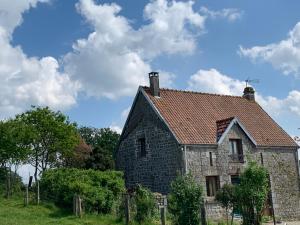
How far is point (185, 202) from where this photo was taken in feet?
78.2

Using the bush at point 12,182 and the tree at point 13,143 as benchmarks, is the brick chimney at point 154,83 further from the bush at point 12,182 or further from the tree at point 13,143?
the bush at point 12,182

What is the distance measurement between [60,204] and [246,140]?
14829mm

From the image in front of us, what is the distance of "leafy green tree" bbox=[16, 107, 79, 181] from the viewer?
3506 cm

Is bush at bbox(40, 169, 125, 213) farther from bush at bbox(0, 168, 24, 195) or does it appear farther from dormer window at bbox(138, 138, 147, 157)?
dormer window at bbox(138, 138, 147, 157)

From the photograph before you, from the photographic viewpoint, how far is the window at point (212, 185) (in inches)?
1335

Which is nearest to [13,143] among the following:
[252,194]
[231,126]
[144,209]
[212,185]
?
[144,209]

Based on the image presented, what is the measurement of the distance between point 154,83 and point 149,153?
519cm

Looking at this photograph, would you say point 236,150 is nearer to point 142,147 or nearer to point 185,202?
point 142,147

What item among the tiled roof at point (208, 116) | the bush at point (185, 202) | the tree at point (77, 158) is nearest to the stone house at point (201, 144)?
the tiled roof at point (208, 116)

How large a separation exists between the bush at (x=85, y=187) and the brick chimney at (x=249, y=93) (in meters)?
17.2

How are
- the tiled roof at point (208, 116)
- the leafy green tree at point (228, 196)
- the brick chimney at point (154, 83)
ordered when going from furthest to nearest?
the brick chimney at point (154, 83), the tiled roof at point (208, 116), the leafy green tree at point (228, 196)

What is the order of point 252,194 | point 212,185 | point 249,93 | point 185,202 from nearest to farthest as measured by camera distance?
point 185,202, point 252,194, point 212,185, point 249,93

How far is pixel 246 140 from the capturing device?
3638 cm

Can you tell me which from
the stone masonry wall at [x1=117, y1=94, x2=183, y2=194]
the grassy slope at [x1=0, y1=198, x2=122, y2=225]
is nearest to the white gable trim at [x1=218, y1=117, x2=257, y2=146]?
the stone masonry wall at [x1=117, y1=94, x2=183, y2=194]
